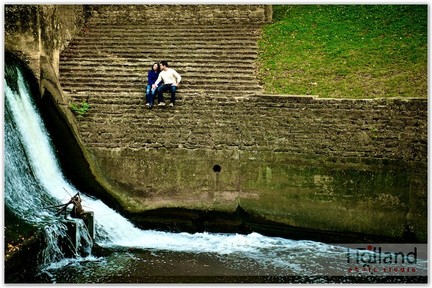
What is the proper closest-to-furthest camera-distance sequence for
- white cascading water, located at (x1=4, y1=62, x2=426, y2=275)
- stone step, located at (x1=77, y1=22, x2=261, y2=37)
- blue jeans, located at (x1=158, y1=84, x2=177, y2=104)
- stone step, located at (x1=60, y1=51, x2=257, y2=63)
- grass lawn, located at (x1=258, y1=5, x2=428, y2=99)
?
white cascading water, located at (x1=4, y1=62, x2=426, y2=275)
blue jeans, located at (x1=158, y1=84, x2=177, y2=104)
grass lawn, located at (x1=258, y1=5, x2=428, y2=99)
stone step, located at (x1=60, y1=51, x2=257, y2=63)
stone step, located at (x1=77, y1=22, x2=261, y2=37)

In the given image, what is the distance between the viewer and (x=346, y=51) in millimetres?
13328

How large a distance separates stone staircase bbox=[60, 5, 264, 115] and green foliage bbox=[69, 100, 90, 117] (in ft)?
0.43

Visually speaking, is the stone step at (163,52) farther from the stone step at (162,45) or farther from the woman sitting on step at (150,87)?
the woman sitting on step at (150,87)

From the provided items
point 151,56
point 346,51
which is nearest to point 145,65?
point 151,56

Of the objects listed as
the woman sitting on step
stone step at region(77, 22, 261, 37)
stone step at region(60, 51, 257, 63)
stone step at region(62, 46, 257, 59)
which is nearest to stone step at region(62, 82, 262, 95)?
the woman sitting on step

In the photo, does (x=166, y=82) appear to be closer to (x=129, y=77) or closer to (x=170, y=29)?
(x=129, y=77)

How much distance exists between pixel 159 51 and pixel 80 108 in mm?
3523

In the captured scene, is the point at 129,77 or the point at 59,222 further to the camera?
the point at 129,77

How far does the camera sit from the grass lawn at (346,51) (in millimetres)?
11672

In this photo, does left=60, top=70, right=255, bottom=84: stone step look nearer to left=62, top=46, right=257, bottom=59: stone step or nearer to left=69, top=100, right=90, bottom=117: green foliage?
left=62, top=46, right=257, bottom=59: stone step

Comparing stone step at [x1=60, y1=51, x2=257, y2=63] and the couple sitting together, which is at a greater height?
→ stone step at [x1=60, y1=51, x2=257, y2=63]

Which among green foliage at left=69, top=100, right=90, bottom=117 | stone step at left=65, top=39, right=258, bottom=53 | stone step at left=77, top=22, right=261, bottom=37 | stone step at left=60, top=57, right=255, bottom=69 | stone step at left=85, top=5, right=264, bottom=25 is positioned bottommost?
green foliage at left=69, top=100, right=90, bottom=117

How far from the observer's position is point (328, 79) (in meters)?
12.2

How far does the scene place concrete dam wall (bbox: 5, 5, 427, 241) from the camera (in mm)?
9516
